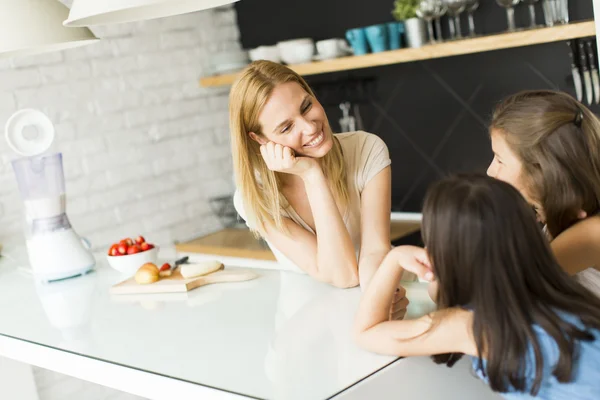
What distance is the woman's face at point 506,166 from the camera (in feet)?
5.59

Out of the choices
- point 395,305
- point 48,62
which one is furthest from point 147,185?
point 395,305

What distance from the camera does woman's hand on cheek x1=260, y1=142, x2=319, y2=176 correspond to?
2.05 metres

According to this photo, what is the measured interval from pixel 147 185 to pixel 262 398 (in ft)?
8.45

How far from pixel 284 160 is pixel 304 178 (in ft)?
0.30

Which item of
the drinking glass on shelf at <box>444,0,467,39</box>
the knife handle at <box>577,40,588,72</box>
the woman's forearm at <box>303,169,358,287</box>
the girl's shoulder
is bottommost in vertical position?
the woman's forearm at <box>303,169,358,287</box>

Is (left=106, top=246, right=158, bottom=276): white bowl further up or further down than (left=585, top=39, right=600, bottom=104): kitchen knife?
further down

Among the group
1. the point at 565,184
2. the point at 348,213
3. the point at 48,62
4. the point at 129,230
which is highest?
the point at 48,62

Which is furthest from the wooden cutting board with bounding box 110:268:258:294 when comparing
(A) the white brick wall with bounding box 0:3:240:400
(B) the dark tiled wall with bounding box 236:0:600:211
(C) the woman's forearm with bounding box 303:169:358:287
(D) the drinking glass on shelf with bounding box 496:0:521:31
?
(B) the dark tiled wall with bounding box 236:0:600:211

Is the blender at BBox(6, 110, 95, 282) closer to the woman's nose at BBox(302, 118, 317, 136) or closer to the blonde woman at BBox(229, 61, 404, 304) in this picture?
the blonde woman at BBox(229, 61, 404, 304)

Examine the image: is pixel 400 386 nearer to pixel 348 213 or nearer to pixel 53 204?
pixel 348 213

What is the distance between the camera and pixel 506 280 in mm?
1290

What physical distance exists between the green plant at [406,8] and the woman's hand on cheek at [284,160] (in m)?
1.44

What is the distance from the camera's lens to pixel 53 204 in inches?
105

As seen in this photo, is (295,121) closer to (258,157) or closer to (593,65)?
(258,157)
